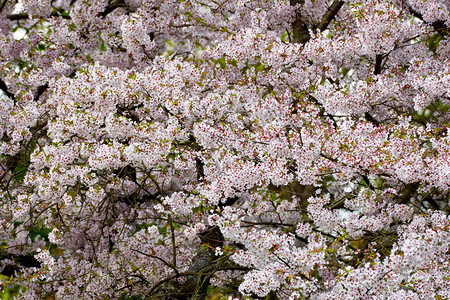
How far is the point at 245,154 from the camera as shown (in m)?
6.53

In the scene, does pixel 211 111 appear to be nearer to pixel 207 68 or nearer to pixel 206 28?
pixel 207 68

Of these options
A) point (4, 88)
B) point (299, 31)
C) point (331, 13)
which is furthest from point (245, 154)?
point (4, 88)

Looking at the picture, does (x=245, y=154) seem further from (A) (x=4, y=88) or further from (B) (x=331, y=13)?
(A) (x=4, y=88)

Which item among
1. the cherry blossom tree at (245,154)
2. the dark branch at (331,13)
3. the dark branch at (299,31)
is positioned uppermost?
the dark branch at (331,13)

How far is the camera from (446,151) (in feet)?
17.3

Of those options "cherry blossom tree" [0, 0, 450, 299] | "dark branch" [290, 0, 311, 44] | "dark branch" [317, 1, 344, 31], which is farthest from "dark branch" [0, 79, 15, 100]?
"dark branch" [317, 1, 344, 31]

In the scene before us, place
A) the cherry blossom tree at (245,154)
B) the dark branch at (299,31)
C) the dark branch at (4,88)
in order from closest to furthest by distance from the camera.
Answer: the cherry blossom tree at (245,154) < the dark branch at (4,88) < the dark branch at (299,31)

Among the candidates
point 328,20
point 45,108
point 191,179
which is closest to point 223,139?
point 191,179

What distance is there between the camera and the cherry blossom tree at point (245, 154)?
16.2ft

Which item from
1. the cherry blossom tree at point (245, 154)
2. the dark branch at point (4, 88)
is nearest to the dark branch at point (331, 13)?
the cherry blossom tree at point (245, 154)

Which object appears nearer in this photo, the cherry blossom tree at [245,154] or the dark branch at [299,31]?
the cherry blossom tree at [245,154]

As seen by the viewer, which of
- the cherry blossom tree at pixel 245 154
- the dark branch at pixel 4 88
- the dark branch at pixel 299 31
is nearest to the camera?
the cherry blossom tree at pixel 245 154

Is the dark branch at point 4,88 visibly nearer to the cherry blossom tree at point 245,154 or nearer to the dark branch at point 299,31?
the cherry blossom tree at point 245,154

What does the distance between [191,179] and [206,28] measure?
376 cm
